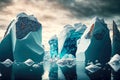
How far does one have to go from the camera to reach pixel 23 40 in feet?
182

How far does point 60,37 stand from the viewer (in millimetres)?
63594

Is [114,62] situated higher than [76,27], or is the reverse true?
[76,27]

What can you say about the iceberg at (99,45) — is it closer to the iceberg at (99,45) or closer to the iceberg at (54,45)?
the iceberg at (99,45)

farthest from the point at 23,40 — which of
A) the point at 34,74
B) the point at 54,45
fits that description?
the point at 34,74

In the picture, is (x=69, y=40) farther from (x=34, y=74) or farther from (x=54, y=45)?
(x=34, y=74)

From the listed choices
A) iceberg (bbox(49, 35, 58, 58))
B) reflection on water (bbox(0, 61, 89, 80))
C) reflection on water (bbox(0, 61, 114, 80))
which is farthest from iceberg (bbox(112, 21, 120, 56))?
iceberg (bbox(49, 35, 58, 58))

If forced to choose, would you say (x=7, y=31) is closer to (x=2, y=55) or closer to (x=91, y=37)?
(x=2, y=55)

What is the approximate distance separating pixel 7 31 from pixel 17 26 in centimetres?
357

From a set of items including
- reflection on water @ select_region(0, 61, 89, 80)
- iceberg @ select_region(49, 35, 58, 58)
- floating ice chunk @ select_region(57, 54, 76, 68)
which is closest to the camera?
reflection on water @ select_region(0, 61, 89, 80)

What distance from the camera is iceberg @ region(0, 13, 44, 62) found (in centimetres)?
5419

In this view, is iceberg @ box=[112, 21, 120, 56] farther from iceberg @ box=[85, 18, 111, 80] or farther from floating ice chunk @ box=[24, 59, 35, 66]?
floating ice chunk @ box=[24, 59, 35, 66]

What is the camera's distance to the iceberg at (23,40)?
54188 millimetres

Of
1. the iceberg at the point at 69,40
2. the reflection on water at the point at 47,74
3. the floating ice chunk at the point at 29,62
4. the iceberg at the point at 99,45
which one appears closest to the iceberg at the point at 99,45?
the iceberg at the point at 99,45

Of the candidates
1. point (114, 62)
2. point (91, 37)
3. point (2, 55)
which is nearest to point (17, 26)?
point (2, 55)
